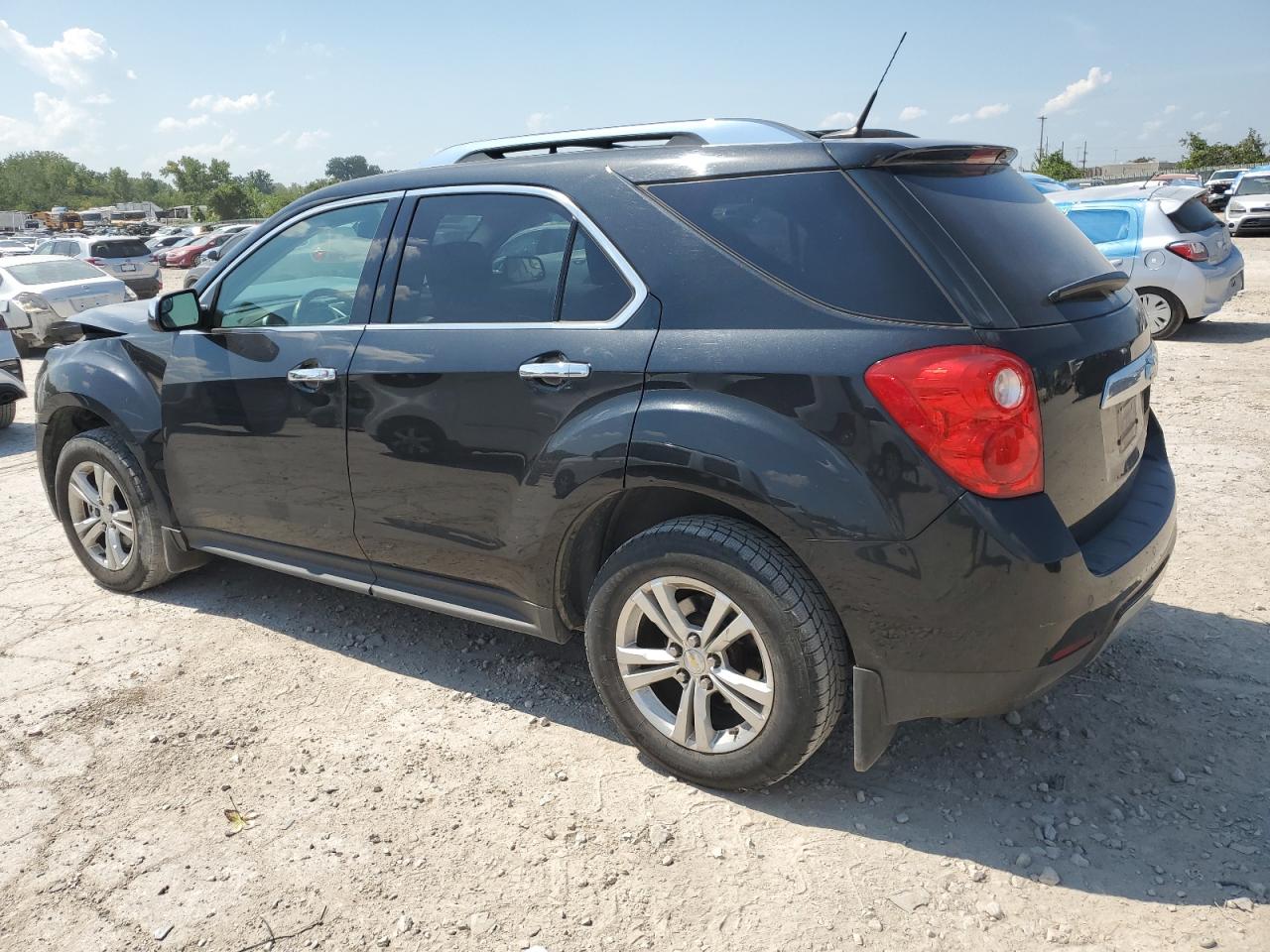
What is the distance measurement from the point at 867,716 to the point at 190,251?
38.6 metres

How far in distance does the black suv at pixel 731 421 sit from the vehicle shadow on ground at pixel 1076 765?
37 centimetres

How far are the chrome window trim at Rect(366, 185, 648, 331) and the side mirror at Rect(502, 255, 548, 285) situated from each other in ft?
Result: 0.49

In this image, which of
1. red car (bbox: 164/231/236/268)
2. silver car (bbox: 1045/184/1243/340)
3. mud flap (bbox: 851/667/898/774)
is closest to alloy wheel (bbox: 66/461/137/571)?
mud flap (bbox: 851/667/898/774)

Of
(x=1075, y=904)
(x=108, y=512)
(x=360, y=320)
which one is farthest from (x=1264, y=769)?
(x=108, y=512)

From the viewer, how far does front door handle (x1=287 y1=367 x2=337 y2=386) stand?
352 cm

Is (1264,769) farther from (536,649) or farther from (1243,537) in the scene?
(536,649)

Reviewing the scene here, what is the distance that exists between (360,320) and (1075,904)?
9.42 ft

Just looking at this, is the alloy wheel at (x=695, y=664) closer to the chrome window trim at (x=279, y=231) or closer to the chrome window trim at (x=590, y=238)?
the chrome window trim at (x=590, y=238)

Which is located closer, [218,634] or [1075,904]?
[1075,904]

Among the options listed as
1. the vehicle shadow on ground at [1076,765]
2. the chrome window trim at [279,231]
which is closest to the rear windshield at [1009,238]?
the vehicle shadow on ground at [1076,765]

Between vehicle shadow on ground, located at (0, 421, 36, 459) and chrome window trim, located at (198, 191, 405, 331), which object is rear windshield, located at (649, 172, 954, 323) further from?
vehicle shadow on ground, located at (0, 421, 36, 459)

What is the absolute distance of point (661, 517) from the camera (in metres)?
3.06

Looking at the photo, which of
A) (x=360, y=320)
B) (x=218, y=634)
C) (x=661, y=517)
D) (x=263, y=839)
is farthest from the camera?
(x=218, y=634)

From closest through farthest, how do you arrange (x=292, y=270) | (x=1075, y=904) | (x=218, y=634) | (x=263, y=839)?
(x=1075, y=904), (x=263, y=839), (x=292, y=270), (x=218, y=634)
